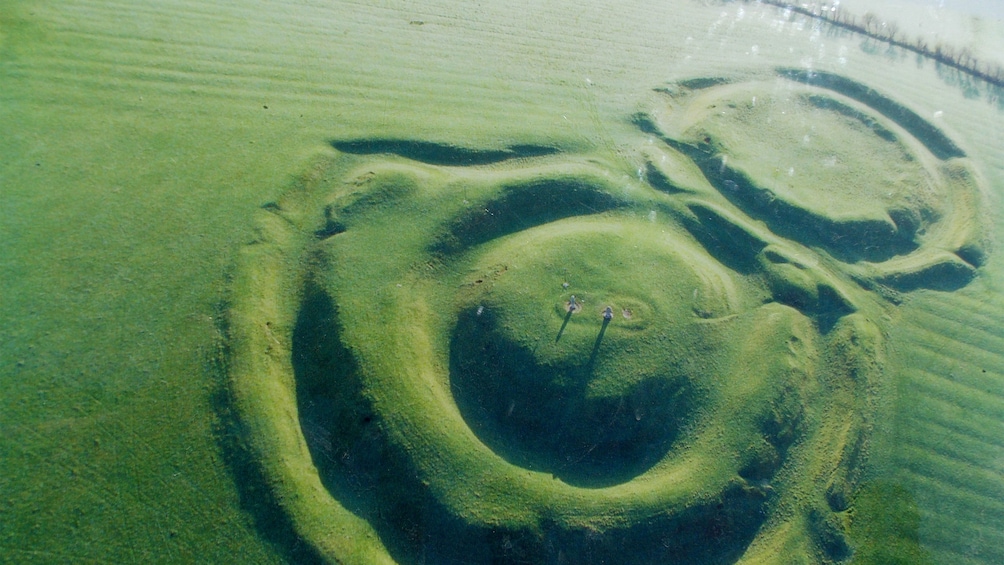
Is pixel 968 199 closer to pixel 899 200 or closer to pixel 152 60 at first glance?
pixel 899 200

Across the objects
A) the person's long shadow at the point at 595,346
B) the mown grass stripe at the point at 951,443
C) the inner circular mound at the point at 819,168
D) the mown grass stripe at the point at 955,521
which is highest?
the inner circular mound at the point at 819,168

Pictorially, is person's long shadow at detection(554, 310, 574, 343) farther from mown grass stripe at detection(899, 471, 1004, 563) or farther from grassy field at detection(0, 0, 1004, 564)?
mown grass stripe at detection(899, 471, 1004, 563)

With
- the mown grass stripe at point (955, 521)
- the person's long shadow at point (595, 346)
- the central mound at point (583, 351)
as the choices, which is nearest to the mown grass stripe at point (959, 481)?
the mown grass stripe at point (955, 521)

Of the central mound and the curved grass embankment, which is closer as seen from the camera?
the curved grass embankment

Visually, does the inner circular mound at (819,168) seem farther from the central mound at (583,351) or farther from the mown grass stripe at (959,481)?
the mown grass stripe at (959,481)

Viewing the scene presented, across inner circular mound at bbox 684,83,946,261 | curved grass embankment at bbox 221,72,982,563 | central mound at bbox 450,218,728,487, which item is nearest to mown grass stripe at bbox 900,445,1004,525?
curved grass embankment at bbox 221,72,982,563

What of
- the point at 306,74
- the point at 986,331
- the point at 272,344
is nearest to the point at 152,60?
the point at 306,74

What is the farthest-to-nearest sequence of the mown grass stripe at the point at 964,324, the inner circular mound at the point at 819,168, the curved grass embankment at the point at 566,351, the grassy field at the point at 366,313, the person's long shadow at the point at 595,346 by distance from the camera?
the inner circular mound at the point at 819,168 < the mown grass stripe at the point at 964,324 < the person's long shadow at the point at 595,346 < the curved grass embankment at the point at 566,351 < the grassy field at the point at 366,313
